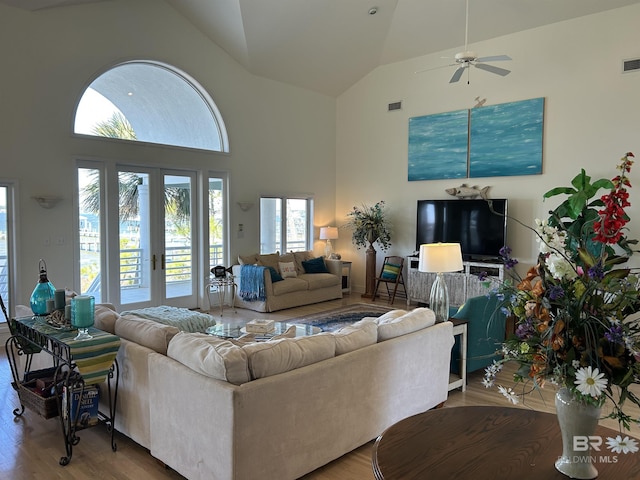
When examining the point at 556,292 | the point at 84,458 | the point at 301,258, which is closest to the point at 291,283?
the point at 301,258

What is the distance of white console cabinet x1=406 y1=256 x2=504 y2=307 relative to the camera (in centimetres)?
735

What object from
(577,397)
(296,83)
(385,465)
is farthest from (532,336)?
(296,83)

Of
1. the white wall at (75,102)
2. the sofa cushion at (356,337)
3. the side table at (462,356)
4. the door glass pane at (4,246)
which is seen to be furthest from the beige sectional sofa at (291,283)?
the sofa cushion at (356,337)

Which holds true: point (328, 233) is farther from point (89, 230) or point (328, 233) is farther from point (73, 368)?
point (73, 368)

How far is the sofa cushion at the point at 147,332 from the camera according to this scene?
3.01 meters

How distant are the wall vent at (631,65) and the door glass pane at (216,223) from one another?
6002 mm

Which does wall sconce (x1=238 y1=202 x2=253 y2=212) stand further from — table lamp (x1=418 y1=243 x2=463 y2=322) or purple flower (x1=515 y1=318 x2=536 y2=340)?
purple flower (x1=515 y1=318 x2=536 y2=340)

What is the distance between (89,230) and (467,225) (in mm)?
5583

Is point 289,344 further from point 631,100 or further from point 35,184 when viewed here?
point 631,100

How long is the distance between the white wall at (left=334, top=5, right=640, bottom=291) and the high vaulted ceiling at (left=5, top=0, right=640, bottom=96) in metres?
0.24

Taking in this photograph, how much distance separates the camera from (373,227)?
8758mm

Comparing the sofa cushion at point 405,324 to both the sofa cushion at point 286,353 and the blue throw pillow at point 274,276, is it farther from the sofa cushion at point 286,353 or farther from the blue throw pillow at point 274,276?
the blue throw pillow at point 274,276

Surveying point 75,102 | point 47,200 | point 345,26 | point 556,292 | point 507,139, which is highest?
point 345,26

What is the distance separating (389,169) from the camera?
9.03 meters
